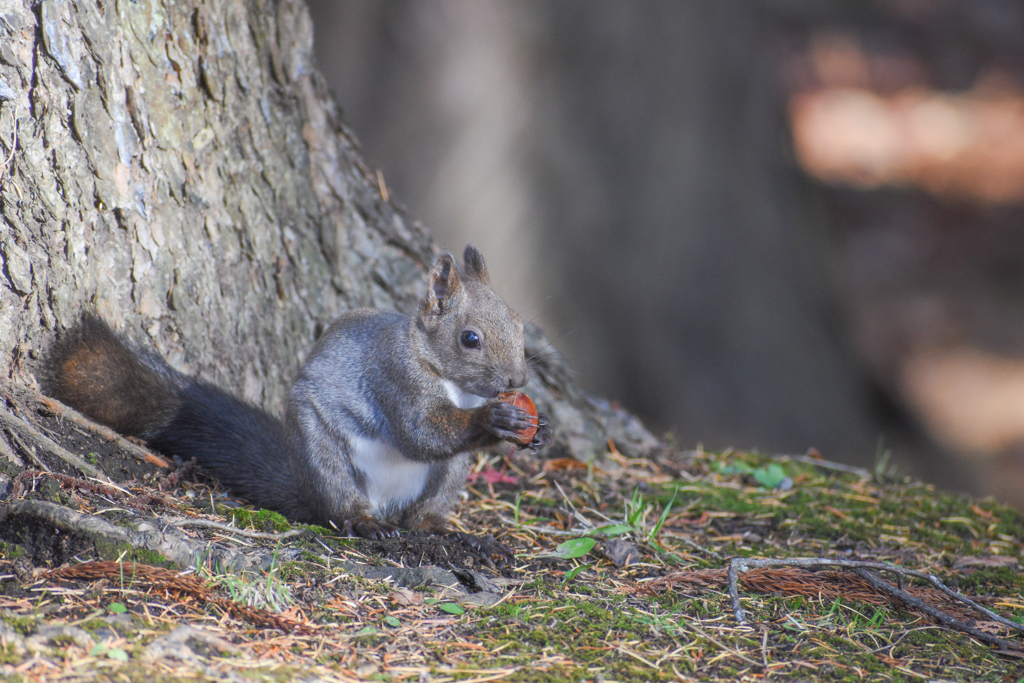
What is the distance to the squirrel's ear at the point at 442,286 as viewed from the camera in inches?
88.5

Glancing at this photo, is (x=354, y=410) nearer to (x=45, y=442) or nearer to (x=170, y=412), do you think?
(x=170, y=412)

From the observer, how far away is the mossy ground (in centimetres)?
139

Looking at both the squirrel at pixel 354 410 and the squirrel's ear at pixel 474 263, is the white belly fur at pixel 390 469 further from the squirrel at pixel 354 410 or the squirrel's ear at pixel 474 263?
the squirrel's ear at pixel 474 263

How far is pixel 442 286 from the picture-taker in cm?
227

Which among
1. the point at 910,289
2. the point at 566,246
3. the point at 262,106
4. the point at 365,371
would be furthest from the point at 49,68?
the point at 910,289

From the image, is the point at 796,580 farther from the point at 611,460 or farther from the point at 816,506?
the point at 611,460

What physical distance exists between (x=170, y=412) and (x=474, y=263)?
2.91 feet

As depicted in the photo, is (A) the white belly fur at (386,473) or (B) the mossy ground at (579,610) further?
(A) the white belly fur at (386,473)

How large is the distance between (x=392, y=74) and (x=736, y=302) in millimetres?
2371

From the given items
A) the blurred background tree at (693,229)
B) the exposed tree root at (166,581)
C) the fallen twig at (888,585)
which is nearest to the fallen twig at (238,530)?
the exposed tree root at (166,581)

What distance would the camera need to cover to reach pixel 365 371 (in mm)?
2283

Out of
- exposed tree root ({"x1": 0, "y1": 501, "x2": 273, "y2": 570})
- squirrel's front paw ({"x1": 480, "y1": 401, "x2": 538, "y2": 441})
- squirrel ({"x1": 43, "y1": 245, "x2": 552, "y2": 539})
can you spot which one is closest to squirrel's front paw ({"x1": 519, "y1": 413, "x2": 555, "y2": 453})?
squirrel ({"x1": 43, "y1": 245, "x2": 552, "y2": 539})

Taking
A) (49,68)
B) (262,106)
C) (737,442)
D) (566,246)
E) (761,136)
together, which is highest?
(761,136)

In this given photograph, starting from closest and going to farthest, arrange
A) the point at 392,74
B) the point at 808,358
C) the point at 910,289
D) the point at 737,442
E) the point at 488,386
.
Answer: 1. the point at 488,386
2. the point at 392,74
3. the point at 737,442
4. the point at 808,358
5. the point at 910,289
